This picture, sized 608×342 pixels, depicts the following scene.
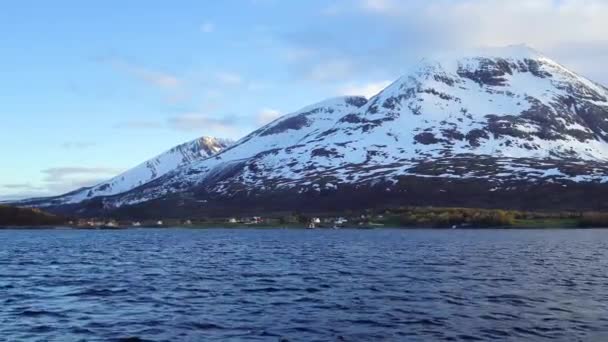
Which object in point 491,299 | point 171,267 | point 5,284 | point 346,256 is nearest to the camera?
point 491,299

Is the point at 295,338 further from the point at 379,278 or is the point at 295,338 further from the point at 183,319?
the point at 379,278

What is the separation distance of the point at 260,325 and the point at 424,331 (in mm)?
8998

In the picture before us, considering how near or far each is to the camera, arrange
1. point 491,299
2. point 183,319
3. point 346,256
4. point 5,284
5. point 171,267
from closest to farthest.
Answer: point 183,319, point 491,299, point 5,284, point 171,267, point 346,256

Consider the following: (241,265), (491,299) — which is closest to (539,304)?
(491,299)

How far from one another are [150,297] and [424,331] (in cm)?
2263

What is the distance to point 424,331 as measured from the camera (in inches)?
1435

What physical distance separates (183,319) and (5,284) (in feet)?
88.7

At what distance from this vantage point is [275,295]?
51.4 meters

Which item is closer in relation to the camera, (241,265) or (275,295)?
(275,295)

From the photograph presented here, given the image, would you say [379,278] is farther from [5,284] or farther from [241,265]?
[5,284]

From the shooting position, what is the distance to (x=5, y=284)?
60031 millimetres

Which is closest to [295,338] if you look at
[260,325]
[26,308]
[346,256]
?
[260,325]

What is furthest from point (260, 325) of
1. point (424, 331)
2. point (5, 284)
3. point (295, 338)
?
point (5, 284)

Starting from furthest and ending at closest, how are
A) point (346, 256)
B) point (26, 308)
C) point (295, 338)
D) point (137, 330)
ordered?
1. point (346, 256)
2. point (26, 308)
3. point (137, 330)
4. point (295, 338)
